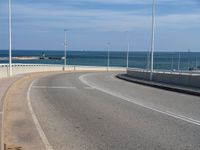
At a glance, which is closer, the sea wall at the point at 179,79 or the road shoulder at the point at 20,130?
the road shoulder at the point at 20,130

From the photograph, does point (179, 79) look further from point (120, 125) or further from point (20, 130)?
point (20, 130)

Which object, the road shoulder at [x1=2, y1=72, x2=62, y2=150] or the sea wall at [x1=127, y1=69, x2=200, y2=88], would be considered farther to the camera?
the sea wall at [x1=127, y1=69, x2=200, y2=88]

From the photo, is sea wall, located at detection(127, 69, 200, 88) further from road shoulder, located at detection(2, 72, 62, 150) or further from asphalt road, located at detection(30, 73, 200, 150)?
road shoulder, located at detection(2, 72, 62, 150)

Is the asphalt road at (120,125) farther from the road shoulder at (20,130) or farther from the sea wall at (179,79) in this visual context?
the sea wall at (179,79)

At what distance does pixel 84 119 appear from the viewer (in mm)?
14547

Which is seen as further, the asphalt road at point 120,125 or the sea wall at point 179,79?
the sea wall at point 179,79

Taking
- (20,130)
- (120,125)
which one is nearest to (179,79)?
(120,125)

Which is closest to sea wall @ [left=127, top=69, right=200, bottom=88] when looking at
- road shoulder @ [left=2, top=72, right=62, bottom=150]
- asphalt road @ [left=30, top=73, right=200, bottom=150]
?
asphalt road @ [left=30, top=73, right=200, bottom=150]

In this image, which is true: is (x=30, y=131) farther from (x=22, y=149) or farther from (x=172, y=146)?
(x=172, y=146)

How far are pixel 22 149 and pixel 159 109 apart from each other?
8386 millimetres

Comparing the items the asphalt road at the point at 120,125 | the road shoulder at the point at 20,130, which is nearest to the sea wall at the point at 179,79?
the asphalt road at the point at 120,125

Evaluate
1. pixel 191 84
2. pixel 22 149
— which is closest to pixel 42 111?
pixel 22 149

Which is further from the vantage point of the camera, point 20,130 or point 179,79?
point 179,79

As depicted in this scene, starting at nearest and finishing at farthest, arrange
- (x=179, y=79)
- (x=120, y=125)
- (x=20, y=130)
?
(x=20, y=130) < (x=120, y=125) < (x=179, y=79)
